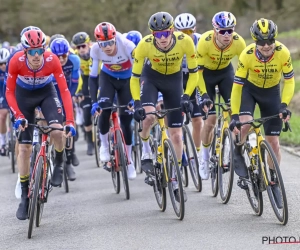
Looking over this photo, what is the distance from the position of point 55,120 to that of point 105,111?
191 cm

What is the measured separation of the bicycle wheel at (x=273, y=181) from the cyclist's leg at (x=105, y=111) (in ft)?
10.2

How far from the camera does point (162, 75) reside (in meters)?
9.52

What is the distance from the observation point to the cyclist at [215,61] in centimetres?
959

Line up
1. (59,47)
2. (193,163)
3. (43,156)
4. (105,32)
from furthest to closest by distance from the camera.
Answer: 1. (59,47)
2. (193,163)
3. (105,32)
4. (43,156)

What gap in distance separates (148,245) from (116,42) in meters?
3.97

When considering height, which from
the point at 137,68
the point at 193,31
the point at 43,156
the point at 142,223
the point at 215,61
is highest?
the point at 193,31

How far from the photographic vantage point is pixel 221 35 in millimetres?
9719

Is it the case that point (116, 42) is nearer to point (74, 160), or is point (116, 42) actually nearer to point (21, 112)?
point (21, 112)

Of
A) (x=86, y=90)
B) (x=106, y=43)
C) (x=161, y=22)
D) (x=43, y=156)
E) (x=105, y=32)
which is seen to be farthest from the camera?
(x=86, y=90)

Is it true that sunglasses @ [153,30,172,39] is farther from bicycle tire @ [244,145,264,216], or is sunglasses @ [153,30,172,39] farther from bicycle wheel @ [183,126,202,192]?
bicycle wheel @ [183,126,202,192]

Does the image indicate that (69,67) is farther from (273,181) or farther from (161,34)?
(273,181)

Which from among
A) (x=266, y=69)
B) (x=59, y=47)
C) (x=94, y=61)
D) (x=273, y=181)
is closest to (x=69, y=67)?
(x=59, y=47)

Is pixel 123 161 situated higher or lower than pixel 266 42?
lower

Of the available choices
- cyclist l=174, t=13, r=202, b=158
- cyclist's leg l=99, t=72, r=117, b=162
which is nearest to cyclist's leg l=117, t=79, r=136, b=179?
cyclist's leg l=99, t=72, r=117, b=162
